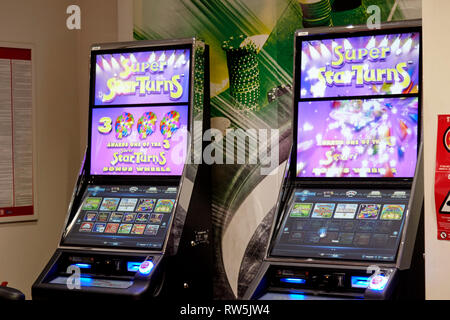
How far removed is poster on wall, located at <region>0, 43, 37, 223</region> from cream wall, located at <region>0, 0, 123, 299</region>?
0.07 m

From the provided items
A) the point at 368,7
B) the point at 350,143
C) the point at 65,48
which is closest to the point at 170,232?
the point at 350,143

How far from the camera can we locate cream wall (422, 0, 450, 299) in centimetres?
292

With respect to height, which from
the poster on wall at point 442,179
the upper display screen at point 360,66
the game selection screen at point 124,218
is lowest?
the game selection screen at point 124,218

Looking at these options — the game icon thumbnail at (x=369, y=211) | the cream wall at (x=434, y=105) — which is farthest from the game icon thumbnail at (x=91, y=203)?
the cream wall at (x=434, y=105)

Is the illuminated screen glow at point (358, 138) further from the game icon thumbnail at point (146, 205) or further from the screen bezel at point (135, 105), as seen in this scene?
the game icon thumbnail at point (146, 205)

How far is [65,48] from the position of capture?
5555 mm

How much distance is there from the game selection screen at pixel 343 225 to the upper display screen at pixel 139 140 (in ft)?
3.10

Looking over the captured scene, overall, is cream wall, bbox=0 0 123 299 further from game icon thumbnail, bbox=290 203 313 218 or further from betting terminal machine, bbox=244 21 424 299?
game icon thumbnail, bbox=290 203 313 218

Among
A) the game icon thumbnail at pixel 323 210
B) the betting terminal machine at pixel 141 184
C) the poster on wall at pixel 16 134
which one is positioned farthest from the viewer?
the poster on wall at pixel 16 134

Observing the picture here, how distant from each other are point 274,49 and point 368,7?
738 mm

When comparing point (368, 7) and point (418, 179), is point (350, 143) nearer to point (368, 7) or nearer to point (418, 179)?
point (418, 179)

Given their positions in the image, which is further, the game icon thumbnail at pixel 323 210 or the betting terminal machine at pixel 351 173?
the game icon thumbnail at pixel 323 210

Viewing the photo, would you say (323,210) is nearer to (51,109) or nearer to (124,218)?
(124,218)

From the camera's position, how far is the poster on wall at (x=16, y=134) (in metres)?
5.13
